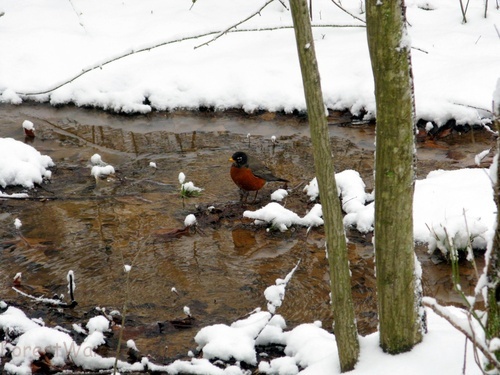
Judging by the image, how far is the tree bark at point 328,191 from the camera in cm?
216

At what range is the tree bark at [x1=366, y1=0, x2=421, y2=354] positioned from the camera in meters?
2.14

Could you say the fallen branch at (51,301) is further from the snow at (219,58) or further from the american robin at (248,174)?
the snow at (219,58)

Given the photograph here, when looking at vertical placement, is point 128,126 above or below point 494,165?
below

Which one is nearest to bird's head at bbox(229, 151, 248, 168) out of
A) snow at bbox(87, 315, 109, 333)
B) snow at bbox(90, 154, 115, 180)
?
snow at bbox(90, 154, 115, 180)

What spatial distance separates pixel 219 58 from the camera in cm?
749

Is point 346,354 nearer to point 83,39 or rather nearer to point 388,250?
point 388,250

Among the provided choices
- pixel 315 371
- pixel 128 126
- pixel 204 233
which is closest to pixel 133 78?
pixel 128 126

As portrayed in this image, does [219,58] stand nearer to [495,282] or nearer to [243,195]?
[243,195]

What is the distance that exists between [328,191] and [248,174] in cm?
288

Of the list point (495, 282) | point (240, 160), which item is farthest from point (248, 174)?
point (495, 282)

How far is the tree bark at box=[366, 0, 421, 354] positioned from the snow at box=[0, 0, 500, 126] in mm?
4004

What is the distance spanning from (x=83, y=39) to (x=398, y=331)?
659 cm

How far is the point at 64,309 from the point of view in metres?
3.78

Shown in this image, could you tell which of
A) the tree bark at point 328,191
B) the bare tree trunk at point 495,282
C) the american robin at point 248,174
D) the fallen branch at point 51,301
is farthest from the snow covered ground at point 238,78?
the bare tree trunk at point 495,282
